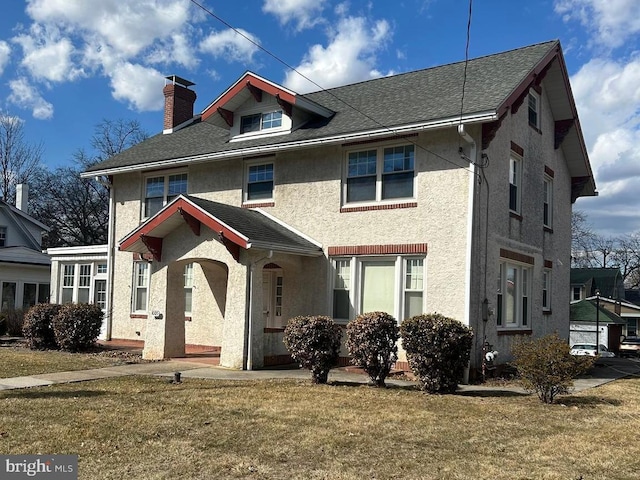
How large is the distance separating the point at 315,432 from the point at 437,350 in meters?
3.97

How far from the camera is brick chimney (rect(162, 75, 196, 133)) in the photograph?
910 inches

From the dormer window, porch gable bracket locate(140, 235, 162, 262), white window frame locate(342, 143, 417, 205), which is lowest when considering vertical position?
porch gable bracket locate(140, 235, 162, 262)

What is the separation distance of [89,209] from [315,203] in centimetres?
3637

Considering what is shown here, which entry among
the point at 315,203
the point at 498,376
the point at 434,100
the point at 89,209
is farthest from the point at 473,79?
the point at 89,209

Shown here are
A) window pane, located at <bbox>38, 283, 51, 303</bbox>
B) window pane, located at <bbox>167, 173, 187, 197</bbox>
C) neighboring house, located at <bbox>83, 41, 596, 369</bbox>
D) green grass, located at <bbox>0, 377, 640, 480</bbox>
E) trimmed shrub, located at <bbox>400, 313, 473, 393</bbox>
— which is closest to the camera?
green grass, located at <bbox>0, 377, 640, 480</bbox>

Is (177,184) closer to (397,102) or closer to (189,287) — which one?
(189,287)

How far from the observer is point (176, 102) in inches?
917

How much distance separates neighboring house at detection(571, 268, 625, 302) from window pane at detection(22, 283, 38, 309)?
43.9m

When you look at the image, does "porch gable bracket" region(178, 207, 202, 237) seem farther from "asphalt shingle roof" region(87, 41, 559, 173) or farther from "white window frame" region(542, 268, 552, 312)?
"white window frame" region(542, 268, 552, 312)

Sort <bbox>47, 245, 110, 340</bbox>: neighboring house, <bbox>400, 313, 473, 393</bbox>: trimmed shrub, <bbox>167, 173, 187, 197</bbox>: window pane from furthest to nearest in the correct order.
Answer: <bbox>47, 245, 110, 340</bbox>: neighboring house → <bbox>167, 173, 187, 197</bbox>: window pane → <bbox>400, 313, 473, 393</bbox>: trimmed shrub

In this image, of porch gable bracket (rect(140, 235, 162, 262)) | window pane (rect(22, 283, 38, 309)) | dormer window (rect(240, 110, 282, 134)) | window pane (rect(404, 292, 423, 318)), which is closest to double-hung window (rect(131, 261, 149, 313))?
porch gable bracket (rect(140, 235, 162, 262))

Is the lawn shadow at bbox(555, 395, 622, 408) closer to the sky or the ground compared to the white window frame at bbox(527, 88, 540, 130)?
closer to the ground

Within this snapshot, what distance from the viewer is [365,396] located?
1106 cm

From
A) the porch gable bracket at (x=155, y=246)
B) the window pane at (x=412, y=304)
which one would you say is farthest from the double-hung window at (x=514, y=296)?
the porch gable bracket at (x=155, y=246)
